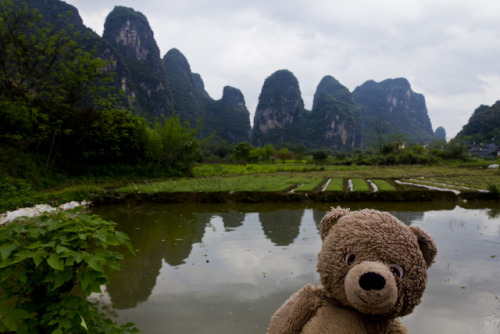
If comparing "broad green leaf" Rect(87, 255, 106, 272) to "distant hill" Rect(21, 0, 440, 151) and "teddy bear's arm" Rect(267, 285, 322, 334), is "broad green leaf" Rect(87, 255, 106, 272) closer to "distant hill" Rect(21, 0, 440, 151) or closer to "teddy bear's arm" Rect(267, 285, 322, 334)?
"teddy bear's arm" Rect(267, 285, 322, 334)

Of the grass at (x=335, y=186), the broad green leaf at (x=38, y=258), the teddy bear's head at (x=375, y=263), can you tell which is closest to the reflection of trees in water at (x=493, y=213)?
the grass at (x=335, y=186)

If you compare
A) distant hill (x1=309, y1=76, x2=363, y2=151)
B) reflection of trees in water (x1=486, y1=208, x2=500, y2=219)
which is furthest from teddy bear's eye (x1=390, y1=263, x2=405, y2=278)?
distant hill (x1=309, y1=76, x2=363, y2=151)

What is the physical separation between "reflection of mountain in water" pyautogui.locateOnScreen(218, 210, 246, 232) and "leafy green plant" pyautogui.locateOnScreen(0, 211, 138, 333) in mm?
5557

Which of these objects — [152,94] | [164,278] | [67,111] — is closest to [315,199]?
[164,278]

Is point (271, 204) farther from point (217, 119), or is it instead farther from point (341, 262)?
point (217, 119)

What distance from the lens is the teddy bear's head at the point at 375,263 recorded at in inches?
44.2

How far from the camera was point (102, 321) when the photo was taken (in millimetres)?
1664

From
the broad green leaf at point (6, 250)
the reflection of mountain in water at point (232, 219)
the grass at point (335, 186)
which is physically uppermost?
the broad green leaf at point (6, 250)

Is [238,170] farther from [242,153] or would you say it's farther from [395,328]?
[395,328]

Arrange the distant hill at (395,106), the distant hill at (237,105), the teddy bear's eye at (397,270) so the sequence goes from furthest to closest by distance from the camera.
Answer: the distant hill at (395,106) < the distant hill at (237,105) < the teddy bear's eye at (397,270)

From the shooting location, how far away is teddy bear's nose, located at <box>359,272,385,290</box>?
111 centimetres

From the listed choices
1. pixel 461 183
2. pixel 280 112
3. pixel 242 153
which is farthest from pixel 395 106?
pixel 461 183

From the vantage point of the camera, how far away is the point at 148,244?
606cm

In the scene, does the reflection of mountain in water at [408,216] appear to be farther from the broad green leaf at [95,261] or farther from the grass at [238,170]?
the grass at [238,170]
